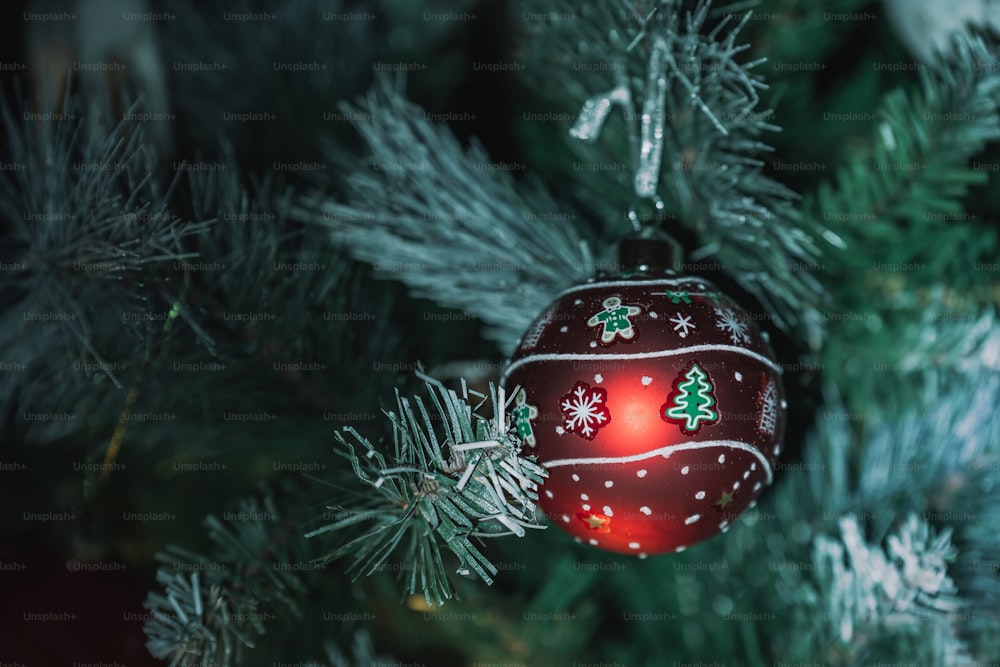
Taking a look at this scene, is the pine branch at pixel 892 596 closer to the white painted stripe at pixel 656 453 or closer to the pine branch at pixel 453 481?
the white painted stripe at pixel 656 453

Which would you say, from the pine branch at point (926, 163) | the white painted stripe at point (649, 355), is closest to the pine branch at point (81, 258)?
the white painted stripe at point (649, 355)

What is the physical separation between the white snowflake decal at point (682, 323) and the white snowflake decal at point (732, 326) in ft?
0.07

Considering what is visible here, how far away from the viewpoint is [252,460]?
85 centimetres

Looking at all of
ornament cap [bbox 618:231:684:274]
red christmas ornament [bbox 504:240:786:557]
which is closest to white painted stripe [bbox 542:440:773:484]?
red christmas ornament [bbox 504:240:786:557]

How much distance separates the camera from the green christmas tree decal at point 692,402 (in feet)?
1.56

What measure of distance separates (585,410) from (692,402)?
0.21 ft

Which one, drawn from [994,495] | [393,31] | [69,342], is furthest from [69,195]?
[994,495]

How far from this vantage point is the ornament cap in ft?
1.84

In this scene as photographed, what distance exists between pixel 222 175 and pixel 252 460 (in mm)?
348

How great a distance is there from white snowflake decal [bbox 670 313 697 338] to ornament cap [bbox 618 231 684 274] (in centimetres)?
7

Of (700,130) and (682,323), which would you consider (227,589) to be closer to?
(682,323)

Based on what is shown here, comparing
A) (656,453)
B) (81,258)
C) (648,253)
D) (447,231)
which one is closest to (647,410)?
(656,453)

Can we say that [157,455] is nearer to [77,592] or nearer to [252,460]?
[252,460]

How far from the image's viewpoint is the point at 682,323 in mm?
494
